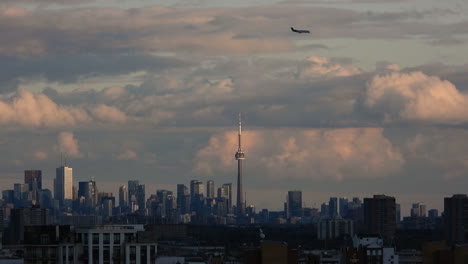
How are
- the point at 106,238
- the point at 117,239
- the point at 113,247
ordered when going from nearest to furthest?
the point at 106,238
the point at 113,247
the point at 117,239

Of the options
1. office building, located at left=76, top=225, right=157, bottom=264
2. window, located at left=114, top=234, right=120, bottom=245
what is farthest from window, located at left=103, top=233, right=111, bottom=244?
window, located at left=114, top=234, right=120, bottom=245

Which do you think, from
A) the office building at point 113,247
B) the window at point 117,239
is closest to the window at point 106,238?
the office building at point 113,247

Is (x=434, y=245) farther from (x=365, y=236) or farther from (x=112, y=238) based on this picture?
(x=365, y=236)

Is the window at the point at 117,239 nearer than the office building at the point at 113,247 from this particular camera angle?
No

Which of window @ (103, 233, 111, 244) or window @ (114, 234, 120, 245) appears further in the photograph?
window @ (114, 234, 120, 245)

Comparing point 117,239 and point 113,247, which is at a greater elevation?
point 117,239

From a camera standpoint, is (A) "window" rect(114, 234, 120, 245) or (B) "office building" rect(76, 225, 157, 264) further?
(A) "window" rect(114, 234, 120, 245)

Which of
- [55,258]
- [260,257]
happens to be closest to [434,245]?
[260,257]

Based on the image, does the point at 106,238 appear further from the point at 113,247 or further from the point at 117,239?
the point at 117,239

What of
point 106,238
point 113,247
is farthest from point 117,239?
point 106,238

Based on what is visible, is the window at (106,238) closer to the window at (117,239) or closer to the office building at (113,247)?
the office building at (113,247)

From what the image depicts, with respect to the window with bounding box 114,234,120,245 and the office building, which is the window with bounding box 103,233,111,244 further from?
the window with bounding box 114,234,120,245
